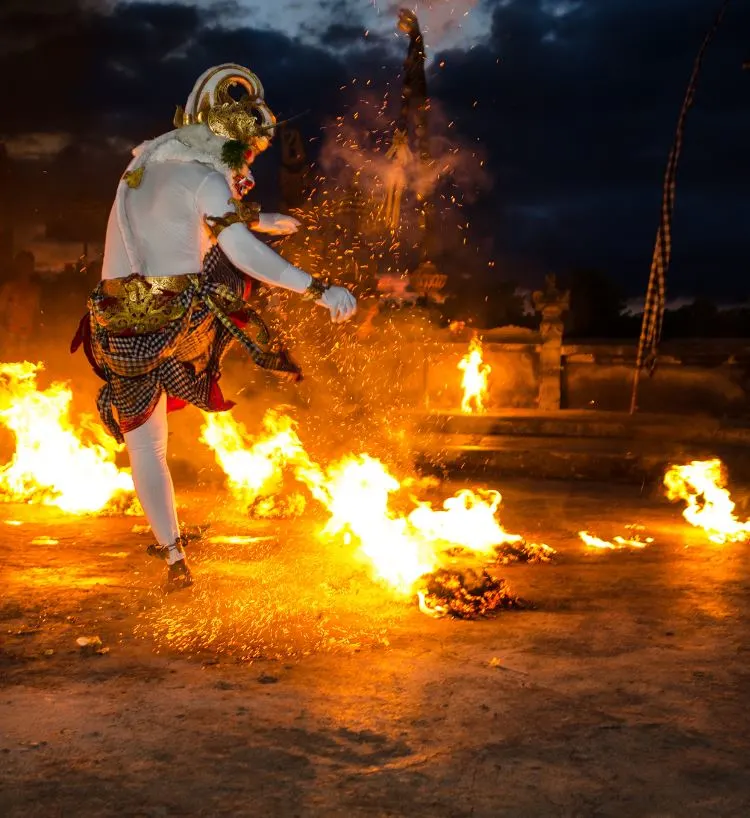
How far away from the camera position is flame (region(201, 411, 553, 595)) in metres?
4.66

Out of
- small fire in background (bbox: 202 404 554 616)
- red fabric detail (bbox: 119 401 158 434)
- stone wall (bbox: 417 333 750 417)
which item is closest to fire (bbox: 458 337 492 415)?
stone wall (bbox: 417 333 750 417)

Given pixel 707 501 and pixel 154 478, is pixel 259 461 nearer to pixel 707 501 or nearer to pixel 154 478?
pixel 154 478

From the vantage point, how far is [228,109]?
14.7 ft

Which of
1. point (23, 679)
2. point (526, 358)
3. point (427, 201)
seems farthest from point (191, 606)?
point (427, 201)

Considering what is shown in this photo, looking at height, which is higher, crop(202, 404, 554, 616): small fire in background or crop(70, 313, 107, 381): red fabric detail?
crop(70, 313, 107, 381): red fabric detail

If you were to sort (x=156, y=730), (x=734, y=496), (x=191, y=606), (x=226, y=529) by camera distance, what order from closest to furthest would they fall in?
(x=156, y=730) → (x=191, y=606) → (x=226, y=529) → (x=734, y=496)

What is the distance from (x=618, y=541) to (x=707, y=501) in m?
1.44

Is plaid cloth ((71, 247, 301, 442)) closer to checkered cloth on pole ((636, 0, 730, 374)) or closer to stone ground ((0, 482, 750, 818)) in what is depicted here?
stone ground ((0, 482, 750, 818))

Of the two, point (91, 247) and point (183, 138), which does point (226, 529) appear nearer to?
point (183, 138)

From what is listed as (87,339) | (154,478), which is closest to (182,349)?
(87,339)

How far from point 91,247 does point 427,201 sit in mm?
8137

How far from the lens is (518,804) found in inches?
89.0

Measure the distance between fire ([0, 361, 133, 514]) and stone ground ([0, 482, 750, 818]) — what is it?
181cm

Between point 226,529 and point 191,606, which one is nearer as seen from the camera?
point 191,606
